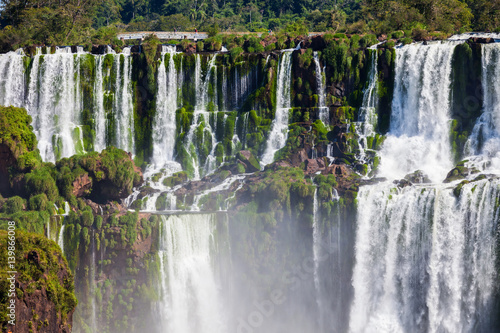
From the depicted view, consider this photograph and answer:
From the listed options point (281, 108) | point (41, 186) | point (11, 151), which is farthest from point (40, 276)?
point (281, 108)

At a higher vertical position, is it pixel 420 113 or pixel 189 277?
pixel 420 113

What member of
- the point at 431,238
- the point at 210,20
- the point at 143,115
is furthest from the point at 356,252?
the point at 210,20

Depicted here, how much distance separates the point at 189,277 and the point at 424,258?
1349cm

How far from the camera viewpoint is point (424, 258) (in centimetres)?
4238

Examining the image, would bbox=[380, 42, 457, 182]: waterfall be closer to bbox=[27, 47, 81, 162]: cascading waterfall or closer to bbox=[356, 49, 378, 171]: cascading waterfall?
bbox=[356, 49, 378, 171]: cascading waterfall

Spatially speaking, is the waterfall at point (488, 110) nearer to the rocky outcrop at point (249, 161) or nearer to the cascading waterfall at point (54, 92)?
the rocky outcrop at point (249, 161)

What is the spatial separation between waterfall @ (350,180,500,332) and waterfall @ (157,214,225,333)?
834 centimetres

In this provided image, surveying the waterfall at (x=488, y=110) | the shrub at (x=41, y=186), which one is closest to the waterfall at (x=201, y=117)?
the shrub at (x=41, y=186)

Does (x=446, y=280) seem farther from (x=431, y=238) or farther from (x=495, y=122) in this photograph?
(x=495, y=122)

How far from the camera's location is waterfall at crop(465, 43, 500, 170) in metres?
48.1

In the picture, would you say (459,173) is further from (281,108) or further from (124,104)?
(124,104)

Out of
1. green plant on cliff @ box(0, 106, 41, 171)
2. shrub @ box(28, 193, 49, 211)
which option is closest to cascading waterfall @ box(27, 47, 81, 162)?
green plant on cliff @ box(0, 106, 41, 171)

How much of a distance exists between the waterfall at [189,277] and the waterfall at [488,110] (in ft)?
56.3

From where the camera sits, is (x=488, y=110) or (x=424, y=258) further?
(x=488, y=110)
